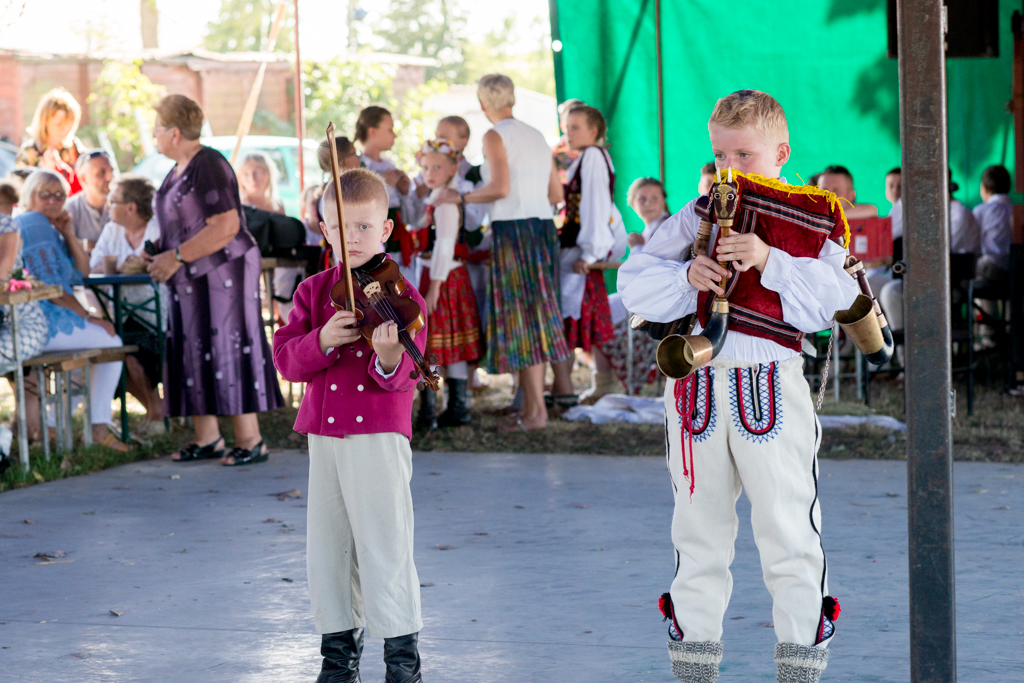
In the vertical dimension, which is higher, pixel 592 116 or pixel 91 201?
pixel 592 116

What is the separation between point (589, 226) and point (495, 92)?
1.12 m

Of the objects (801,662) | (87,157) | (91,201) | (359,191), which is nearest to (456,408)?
(91,201)

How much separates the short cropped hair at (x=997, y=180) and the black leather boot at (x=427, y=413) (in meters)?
5.11

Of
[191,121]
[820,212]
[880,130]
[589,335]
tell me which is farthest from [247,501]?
[880,130]

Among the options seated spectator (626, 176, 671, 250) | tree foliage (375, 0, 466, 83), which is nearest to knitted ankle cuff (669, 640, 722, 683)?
seated spectator (626, 176, 671, 250)

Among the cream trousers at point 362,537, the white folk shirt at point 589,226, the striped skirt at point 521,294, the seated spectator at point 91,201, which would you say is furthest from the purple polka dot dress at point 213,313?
the cream trousers at point 362,537

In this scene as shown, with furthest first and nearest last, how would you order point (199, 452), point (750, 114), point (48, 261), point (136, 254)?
1. point (136, 254)
2. point (48, 261)
3. point (199, 452)
4. point (750, 114)

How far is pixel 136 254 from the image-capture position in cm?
718

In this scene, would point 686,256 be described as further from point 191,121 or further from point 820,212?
point 191,121

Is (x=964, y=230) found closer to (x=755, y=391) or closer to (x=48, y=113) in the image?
(x=48, y=113)

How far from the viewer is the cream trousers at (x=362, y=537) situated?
3043 mm

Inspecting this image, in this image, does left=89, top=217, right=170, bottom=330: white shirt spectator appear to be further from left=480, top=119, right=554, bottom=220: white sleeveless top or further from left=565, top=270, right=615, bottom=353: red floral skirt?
left=565, top=270, right=615, bottom=353: red floral skirt

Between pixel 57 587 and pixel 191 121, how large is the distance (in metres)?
2.69

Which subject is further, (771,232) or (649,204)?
(649,204)
